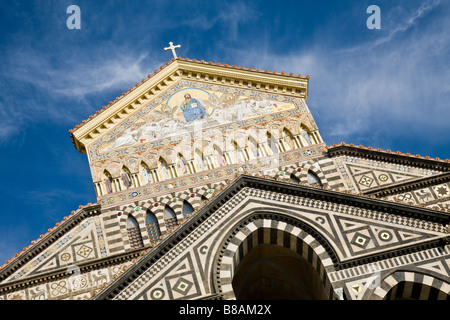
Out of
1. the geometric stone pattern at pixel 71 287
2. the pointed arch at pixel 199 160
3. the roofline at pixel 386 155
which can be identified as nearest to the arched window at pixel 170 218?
the pointed arch at pixel 199 160

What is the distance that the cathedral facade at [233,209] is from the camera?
19.3m

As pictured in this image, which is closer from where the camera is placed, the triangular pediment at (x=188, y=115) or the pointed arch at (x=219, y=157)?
the pointed arch at (x=219, y=157)

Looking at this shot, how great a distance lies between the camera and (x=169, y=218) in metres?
26.5

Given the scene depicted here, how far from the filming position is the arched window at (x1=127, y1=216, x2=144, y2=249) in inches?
1022

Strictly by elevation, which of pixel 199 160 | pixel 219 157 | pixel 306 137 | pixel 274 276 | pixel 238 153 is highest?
pixel 199 160

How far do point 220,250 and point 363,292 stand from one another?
14.4 ft

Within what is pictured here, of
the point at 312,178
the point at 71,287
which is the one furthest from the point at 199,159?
the point at 71,287

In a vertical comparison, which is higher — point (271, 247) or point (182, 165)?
point (182, 165)

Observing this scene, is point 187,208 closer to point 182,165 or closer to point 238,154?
point 182,165

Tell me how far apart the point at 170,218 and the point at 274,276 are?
514cm

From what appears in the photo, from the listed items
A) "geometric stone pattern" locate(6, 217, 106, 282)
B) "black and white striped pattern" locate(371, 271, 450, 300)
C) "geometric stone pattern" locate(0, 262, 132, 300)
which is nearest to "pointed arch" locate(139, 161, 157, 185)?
"geometric stone pattern" locate(6, 217, 106, 282)

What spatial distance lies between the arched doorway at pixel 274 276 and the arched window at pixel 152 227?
4.52 m

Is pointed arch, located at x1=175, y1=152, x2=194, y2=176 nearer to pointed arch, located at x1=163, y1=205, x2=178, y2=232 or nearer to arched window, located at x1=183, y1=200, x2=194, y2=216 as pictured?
arched window, located at x1=183, y1=200, x2=194, y2=216

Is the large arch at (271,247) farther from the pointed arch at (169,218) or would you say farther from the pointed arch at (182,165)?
the pointed arch at (182,165)
